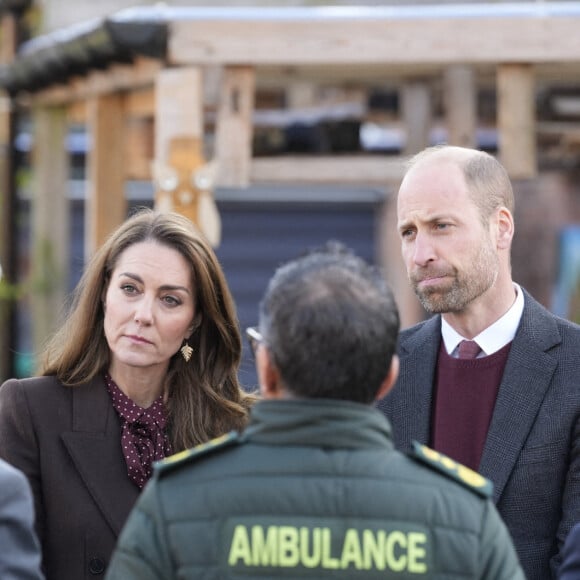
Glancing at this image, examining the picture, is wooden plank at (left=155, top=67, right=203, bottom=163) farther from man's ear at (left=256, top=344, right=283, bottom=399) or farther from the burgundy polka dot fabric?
man's ear at (left=256, top=344, right=283, bottom=399)

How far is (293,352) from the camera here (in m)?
2.27

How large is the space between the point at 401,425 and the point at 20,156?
20.4ft

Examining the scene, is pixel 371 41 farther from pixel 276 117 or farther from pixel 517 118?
pixel 276 117

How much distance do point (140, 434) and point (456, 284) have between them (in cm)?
88

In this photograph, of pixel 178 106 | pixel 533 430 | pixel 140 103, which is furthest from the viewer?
pixel 140 103

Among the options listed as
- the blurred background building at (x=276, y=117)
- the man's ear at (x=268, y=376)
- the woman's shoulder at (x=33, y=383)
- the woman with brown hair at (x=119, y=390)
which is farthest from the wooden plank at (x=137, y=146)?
the man's ear at (x=268, y=376)

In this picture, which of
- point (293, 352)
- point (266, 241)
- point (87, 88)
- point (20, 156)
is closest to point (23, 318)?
point (266, 241)

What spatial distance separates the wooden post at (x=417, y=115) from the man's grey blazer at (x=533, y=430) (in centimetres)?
407

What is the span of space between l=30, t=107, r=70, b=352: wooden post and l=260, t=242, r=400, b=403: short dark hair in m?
6.72

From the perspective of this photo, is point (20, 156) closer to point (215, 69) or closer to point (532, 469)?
point (215, 69)

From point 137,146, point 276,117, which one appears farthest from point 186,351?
point 276,117

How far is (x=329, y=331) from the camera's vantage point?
226cm

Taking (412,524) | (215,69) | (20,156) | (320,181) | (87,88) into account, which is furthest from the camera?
(20,156)


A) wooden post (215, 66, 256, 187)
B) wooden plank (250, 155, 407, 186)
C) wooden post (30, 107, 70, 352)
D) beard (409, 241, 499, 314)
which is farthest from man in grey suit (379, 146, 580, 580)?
wooden post (30, 107, 70, 352)
